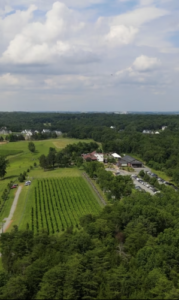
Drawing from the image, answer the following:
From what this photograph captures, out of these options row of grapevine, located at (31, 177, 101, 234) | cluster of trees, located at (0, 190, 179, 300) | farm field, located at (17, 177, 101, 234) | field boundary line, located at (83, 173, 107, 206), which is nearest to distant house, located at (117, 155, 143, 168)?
field boundary line, located at (83, 173, 107, 206)

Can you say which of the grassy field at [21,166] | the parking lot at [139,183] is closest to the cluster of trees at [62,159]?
the grassy field at [21,166]

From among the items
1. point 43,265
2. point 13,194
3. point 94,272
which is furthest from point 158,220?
point 13,194

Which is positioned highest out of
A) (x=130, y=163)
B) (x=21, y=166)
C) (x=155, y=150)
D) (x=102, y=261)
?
(x=155, y=150)

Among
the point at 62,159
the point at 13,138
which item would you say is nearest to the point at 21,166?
the point at 62,159

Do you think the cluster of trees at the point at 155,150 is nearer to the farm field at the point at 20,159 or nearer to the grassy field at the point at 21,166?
the grassy field at the point at 21,166

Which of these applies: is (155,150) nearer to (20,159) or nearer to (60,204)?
(20,159)
